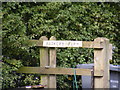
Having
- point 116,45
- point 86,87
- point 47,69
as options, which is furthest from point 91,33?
point 47,69

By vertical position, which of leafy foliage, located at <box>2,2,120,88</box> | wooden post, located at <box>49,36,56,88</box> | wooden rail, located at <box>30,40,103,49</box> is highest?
leafy foliage, located at <box>2,2,120,88</box>

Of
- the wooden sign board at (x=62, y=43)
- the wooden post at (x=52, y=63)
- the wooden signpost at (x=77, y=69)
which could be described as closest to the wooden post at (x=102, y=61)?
the wooden signpost at (x=77, y=69)

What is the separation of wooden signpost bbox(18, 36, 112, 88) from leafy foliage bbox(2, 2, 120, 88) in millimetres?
721

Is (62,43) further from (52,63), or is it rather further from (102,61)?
(102,61)

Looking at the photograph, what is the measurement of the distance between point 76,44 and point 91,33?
223cm

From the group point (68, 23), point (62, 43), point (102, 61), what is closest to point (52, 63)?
point (62, 43)

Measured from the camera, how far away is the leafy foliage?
245 inches

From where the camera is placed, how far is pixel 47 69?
4.79m

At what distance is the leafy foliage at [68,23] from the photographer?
20.4ft

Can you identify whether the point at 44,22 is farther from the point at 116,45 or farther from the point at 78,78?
the point at 116,45

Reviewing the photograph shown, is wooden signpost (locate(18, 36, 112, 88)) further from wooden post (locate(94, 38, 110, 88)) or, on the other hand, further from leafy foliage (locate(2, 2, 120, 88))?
leafy foliage (locate(2, 2, 120, 88))

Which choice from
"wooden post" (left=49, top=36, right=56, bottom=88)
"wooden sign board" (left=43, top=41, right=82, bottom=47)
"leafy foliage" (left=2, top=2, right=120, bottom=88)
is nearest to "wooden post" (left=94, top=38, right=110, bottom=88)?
"wooden sign board" (left=43, top=41, right=82, bottom=47)

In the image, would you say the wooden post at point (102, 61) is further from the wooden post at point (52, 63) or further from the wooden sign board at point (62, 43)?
the wooden post at point (52, 63)

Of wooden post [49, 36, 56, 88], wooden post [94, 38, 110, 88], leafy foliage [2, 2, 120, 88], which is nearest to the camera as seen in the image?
wooden post [94, 38, 110, 88]
